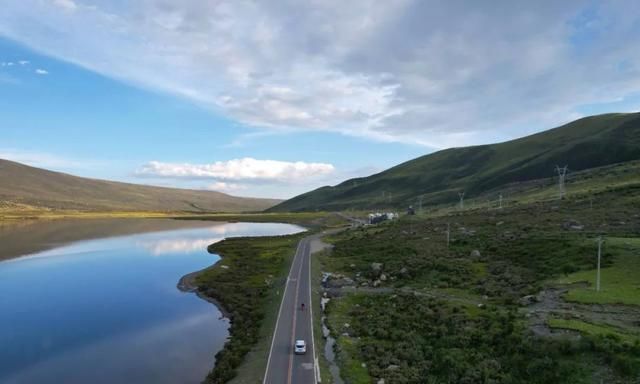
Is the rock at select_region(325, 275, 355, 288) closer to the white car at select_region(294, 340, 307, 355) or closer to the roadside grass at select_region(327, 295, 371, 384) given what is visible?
the roadside grass at select_region(327, 295, 371, 384)

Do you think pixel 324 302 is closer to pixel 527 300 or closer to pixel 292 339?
pixel 292 339

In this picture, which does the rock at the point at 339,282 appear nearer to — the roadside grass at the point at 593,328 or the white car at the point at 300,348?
the white car at the point at 300,348

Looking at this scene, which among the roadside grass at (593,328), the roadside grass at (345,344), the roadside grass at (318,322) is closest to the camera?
the roadside grass at (593,328)

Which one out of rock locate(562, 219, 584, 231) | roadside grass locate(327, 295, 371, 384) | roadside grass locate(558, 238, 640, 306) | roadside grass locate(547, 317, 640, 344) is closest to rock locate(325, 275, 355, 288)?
roadside grass locate(327, 295, 371, 384)

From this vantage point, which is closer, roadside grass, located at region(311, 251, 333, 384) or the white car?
roadside grass, located at region(311, 251, 333, 384)

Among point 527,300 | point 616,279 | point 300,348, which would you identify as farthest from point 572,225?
point 300,348

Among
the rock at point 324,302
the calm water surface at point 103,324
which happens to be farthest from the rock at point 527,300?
the calm water surface at point 103,324

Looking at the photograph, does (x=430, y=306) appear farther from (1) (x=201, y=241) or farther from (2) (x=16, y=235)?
(2) (x=16, y=235)
